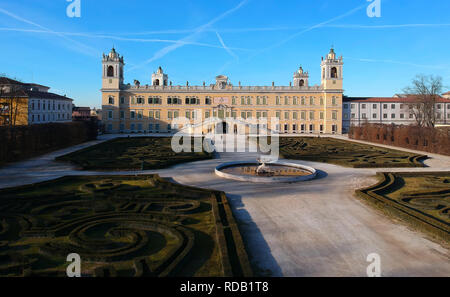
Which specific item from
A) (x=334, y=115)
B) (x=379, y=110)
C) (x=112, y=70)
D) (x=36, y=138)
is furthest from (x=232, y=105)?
(x=36, y=138)

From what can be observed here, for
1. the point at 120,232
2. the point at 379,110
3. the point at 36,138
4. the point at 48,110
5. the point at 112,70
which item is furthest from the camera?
the point at 379,110

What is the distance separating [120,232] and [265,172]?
37.2 feet

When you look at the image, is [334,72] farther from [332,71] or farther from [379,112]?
[379,112]

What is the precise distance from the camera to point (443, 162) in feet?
88.7

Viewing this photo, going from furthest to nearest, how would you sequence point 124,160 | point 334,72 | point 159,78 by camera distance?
point 159,78
point 334,72
point 124,160

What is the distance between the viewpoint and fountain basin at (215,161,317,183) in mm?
18156

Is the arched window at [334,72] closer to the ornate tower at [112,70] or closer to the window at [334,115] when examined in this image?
the window at [334,115]

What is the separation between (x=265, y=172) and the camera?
66.5 feet

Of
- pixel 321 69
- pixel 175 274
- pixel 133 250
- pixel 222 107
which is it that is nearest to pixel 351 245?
pixel 175 274

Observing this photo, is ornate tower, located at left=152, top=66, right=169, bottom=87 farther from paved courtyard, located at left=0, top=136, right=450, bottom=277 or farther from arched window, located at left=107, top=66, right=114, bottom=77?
paved courtyard, located at left=0, top=136, right=450, bottom=277

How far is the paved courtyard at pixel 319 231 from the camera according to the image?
857 centimetres

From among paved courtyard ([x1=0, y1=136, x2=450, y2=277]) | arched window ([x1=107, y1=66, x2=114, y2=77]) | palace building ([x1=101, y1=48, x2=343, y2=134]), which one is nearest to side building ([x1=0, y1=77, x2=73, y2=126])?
palace building ([x1=101, y1=48, x2=343, y2=134])

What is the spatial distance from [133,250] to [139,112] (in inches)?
2209

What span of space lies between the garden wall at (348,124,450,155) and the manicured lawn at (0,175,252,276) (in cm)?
2761
